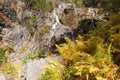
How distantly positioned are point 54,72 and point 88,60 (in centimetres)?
96

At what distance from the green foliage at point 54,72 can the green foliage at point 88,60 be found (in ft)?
0.65

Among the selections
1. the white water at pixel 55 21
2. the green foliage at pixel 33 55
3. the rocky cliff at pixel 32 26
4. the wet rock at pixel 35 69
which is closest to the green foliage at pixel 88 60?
the wet rock at pixel 35 69

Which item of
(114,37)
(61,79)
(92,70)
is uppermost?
(114,37)

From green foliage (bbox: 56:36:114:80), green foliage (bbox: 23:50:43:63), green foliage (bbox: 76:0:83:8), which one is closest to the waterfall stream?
green foliage (bbox: 76:0:83:8)

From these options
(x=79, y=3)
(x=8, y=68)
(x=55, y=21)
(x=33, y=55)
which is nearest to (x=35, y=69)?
(x=8, y=68)

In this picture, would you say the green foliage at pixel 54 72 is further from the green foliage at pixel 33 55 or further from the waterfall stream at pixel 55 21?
the waterfall stream at pixel 55 21

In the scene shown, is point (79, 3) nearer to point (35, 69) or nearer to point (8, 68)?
point (8, 68)

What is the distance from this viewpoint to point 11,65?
9.70m

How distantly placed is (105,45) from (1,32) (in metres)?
5.42

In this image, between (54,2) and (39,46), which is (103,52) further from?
(54,2)

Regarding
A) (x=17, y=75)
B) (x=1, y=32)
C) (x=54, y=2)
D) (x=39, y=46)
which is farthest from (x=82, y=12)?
(x=17, y=75)

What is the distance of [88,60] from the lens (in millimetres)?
6594

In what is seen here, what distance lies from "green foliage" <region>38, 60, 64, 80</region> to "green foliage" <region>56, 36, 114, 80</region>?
0.20 meters

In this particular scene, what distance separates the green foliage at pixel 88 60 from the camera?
645 centimetres
